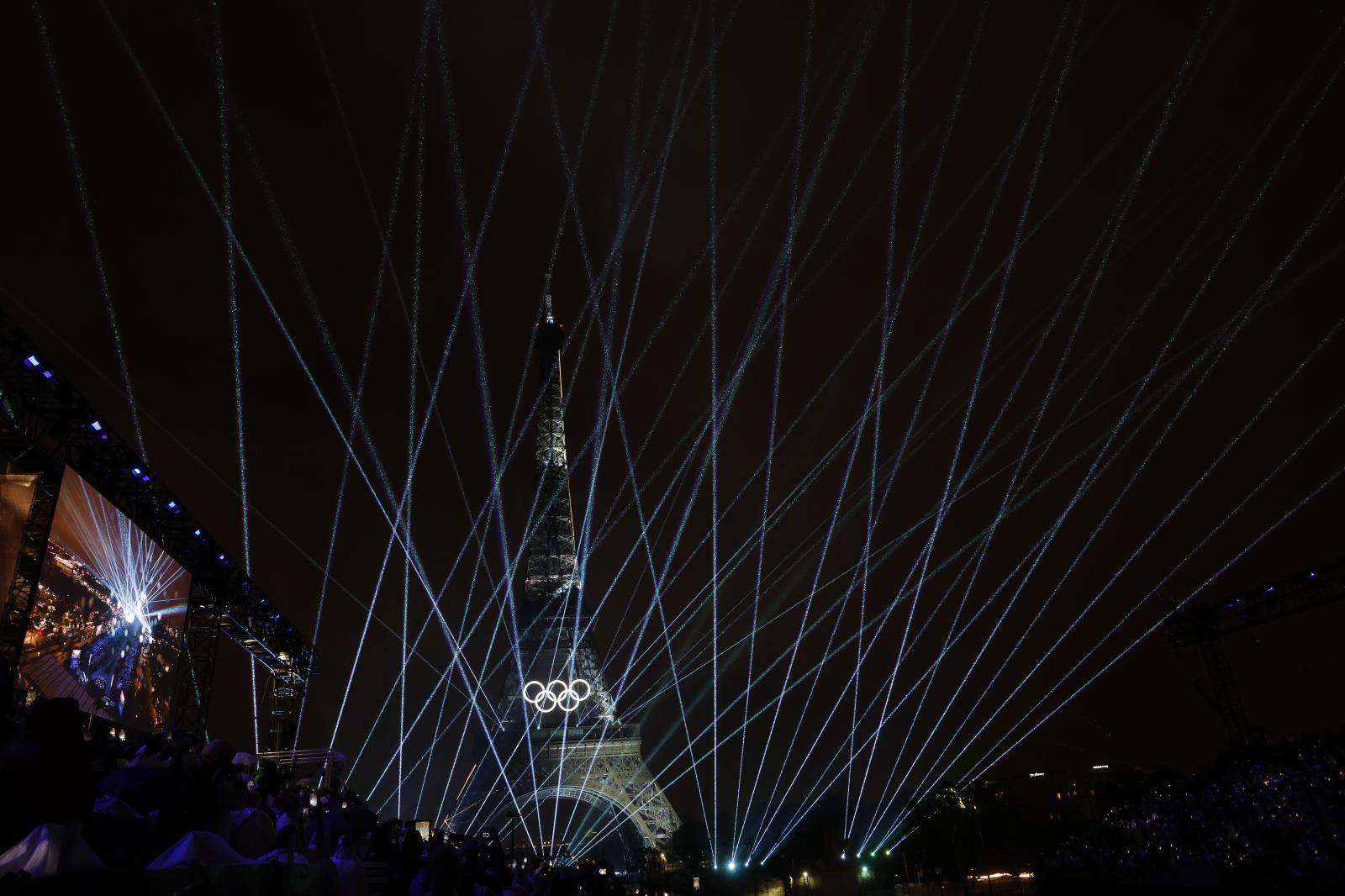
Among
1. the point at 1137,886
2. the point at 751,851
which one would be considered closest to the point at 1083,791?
the point at 751,851

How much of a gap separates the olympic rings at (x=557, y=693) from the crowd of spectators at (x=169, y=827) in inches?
1544

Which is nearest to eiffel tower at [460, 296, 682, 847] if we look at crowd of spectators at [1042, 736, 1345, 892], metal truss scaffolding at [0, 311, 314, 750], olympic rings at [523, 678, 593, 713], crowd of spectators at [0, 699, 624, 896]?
olympic rings at [523, 678, 593, 713]

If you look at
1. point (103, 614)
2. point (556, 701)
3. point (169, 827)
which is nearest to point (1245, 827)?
point (169, 827)

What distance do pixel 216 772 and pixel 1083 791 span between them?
120528mm

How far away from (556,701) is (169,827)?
146 ft

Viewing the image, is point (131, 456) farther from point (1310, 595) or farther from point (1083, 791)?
point (1083, 791)

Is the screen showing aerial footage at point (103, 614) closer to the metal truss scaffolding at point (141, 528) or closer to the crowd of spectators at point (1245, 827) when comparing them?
the metal truss scaffolding at point (141, 528)

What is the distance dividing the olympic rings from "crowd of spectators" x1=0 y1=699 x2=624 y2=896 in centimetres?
3921

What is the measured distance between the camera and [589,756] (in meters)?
44.0

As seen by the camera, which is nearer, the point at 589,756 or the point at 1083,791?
the point at 589,756

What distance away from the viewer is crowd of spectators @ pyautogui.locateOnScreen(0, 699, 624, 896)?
3.73 metres

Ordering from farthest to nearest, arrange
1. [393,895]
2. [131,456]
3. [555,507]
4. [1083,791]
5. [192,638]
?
[1083,791] < [555,507] < [192,638] < [131,456] < [393,895]

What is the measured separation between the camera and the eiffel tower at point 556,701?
141ft

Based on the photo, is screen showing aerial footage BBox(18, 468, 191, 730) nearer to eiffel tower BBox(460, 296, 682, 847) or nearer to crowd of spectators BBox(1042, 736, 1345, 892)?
crowd of spectators BBox(1042, 736, 1345, 892)
